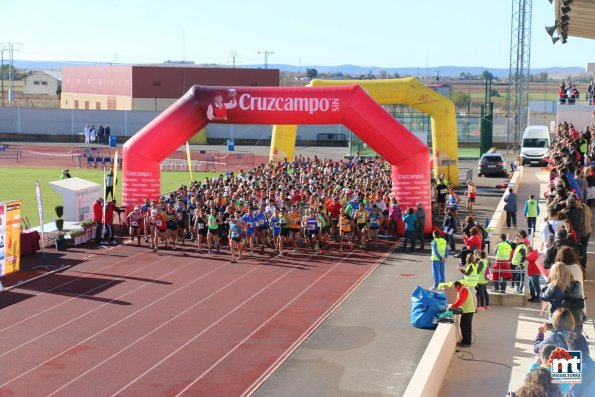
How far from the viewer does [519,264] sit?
18.1 m

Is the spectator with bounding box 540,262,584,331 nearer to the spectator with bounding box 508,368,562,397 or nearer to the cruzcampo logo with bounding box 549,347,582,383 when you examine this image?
the cruzcampo logo with bounding box 549,347,582,383

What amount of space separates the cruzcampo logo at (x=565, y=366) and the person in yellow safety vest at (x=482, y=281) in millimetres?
7172

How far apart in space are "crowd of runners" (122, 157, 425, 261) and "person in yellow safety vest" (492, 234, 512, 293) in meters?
6.13

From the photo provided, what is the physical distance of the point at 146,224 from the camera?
25.5m

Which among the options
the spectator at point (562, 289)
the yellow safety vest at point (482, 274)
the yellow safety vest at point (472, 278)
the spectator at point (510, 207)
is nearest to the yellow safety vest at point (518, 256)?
the yellow safety vest at point (482, 274)

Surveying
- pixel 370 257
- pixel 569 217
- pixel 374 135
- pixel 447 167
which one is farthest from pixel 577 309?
pixel 447 167

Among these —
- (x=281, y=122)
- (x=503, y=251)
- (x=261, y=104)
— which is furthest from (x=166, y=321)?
(x=281, y=122)

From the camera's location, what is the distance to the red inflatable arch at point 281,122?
Result: 2642 cm

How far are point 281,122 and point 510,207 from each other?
674 centimetres

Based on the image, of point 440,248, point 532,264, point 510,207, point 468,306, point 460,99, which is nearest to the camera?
point 468,306

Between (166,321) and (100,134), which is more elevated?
(100,134)

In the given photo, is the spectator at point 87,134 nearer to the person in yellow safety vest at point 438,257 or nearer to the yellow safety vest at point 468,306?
the person in yellow safety vest at point 438,257

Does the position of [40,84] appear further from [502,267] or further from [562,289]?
[562,289]

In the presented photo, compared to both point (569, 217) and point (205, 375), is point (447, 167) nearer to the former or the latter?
point (569, 217)
